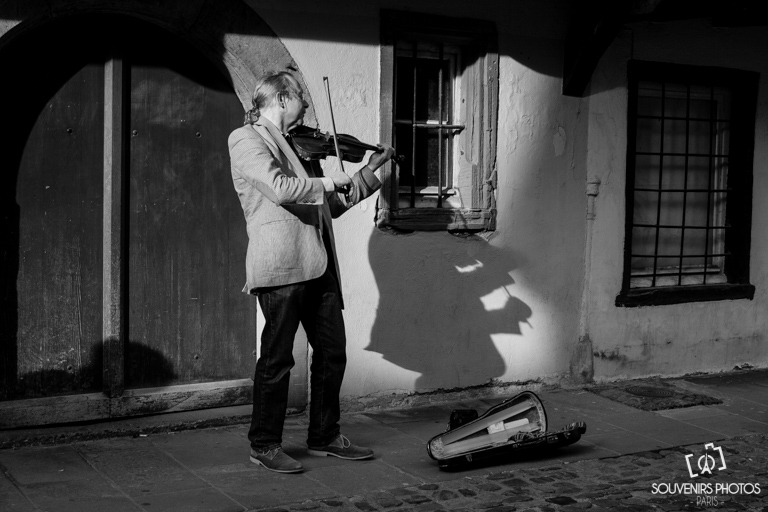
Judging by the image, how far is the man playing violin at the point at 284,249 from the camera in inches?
198

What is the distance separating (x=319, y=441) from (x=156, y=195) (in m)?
1.79

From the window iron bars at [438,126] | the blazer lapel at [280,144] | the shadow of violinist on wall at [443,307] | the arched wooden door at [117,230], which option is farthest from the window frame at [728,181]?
the blazer lapel at [280,144]

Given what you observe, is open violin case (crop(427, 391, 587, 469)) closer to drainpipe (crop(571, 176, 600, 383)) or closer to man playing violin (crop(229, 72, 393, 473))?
man playing violin (crop(229, 72, 393, 473))

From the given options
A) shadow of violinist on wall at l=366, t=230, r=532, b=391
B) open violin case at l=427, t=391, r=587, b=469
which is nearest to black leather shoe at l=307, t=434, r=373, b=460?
open violin case at l=427, t=391, r=587, b=469

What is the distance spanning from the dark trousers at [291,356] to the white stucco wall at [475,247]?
1217 millimetres

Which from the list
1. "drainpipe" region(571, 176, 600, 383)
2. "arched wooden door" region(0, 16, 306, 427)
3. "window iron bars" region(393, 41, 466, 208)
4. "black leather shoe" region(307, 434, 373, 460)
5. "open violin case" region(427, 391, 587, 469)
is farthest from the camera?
"drainpipe" region(571, 176, 600, 383)

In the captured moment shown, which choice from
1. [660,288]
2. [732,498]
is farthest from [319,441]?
[660,288]

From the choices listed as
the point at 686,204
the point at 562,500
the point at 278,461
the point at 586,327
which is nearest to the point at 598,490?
the point at 562,500

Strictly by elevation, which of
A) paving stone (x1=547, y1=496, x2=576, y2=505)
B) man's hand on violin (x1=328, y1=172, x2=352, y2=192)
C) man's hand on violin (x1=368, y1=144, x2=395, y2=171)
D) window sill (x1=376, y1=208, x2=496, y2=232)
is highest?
man's hand on violin (x1=368, y1=144, x2=395, y2=171)

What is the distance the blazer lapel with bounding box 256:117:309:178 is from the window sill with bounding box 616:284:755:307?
3.36 m

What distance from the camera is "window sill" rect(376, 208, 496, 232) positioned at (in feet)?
22.2

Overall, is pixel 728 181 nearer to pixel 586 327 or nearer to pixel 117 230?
pixel 586 327

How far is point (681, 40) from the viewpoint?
7840 mm

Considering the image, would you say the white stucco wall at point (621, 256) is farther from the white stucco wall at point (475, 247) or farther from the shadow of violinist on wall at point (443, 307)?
the shadow of violinist on wall at point (443, 307)
